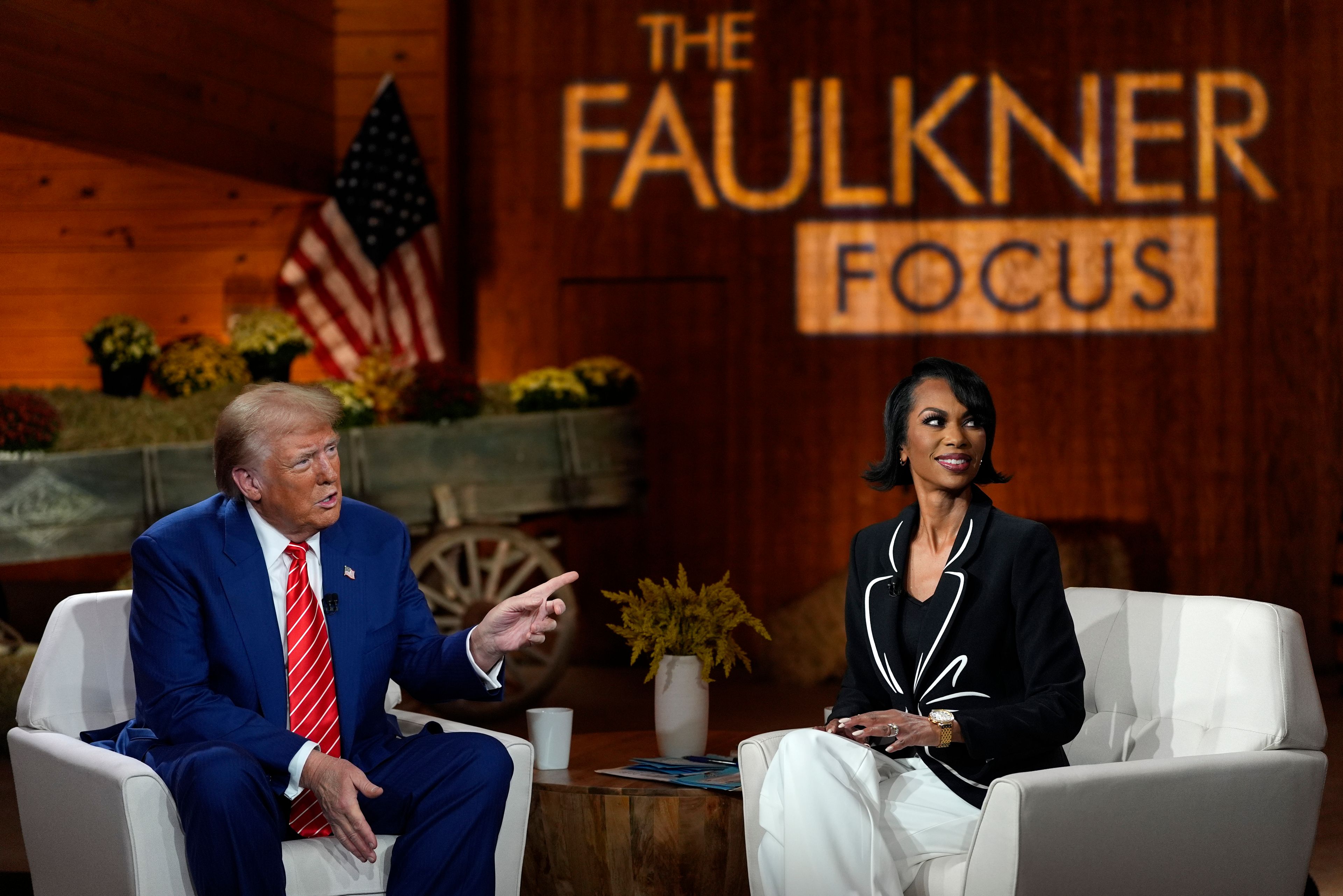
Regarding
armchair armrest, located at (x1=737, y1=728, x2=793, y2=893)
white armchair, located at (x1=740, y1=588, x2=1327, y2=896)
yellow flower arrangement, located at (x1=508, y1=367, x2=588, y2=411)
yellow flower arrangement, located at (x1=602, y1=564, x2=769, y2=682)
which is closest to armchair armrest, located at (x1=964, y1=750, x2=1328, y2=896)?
white armchair, located at (x1=740, y1=588, x2=1327, y2=896)

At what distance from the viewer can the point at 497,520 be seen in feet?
19.2

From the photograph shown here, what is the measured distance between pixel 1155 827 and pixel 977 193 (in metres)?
5.30

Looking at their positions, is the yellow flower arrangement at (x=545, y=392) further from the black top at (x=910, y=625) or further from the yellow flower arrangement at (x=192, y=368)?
the black top at (x=910, y=625)

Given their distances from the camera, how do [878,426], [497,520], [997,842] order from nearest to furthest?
[997,842], [497,520], [878,426]

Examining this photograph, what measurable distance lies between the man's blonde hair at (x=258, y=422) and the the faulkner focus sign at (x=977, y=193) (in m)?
4.90

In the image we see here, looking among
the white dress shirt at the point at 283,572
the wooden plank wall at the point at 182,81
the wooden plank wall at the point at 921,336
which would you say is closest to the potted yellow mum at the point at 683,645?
the white dress shirt at the point at 283,572

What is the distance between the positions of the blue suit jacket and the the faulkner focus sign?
4862 mm

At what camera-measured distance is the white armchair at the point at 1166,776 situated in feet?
7.79

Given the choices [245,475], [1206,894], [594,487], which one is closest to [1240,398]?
[594,487]

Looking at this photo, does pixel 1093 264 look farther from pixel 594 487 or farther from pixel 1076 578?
pixel 594 487

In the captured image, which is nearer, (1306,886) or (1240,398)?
(1306,886)

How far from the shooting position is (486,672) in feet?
9.23

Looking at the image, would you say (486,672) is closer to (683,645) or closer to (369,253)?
(683,645)

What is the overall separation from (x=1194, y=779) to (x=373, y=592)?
1514 millimetres
